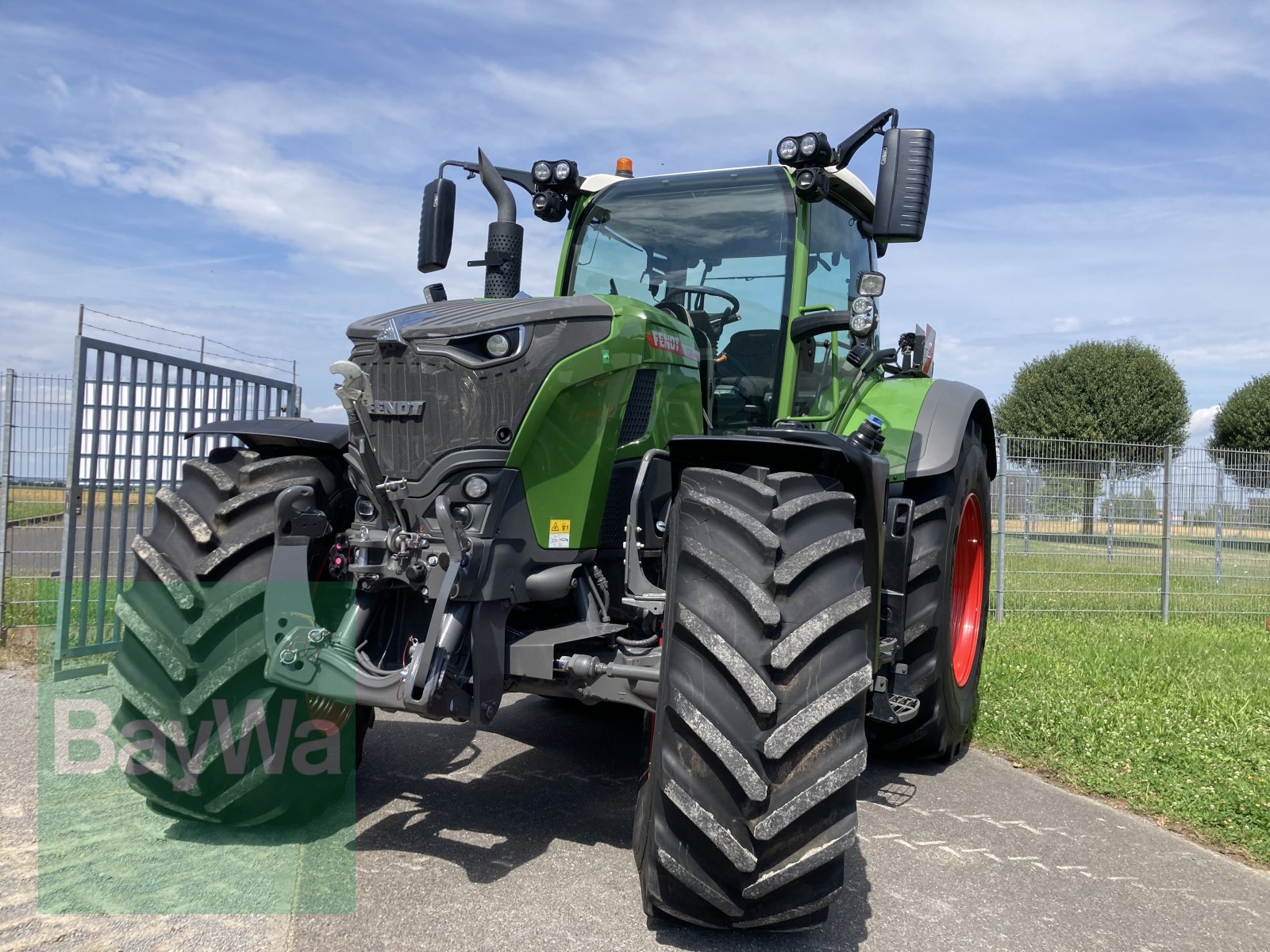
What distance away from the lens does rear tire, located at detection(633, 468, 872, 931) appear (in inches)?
113

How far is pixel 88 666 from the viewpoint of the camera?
22.0 ft

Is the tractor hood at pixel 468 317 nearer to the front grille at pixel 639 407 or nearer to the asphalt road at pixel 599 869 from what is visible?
the front grille at pixel 639 407

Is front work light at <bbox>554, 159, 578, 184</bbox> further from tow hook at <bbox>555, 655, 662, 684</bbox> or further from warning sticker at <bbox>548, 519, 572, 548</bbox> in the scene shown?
tow hook at <bbox>555, 655, 662, 684</bbox>

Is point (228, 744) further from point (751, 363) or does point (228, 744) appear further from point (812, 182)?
point (812, 182)

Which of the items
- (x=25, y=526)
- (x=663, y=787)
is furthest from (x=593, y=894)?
(x=25, y=526)

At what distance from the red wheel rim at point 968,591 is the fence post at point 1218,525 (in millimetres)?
7358

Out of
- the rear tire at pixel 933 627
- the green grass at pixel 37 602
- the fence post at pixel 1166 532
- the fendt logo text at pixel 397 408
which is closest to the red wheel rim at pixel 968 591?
the rear tire at pixel 933 627

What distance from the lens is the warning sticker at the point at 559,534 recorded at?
12.0 feet

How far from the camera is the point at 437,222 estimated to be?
4.96 meters

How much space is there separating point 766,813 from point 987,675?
4.80 meters

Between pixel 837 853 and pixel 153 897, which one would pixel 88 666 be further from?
pixel 837 853

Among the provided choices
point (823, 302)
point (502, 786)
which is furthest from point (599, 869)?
point (823, 302)

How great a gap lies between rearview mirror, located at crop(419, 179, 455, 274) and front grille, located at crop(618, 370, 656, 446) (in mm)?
1584

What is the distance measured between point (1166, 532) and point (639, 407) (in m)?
9.45
